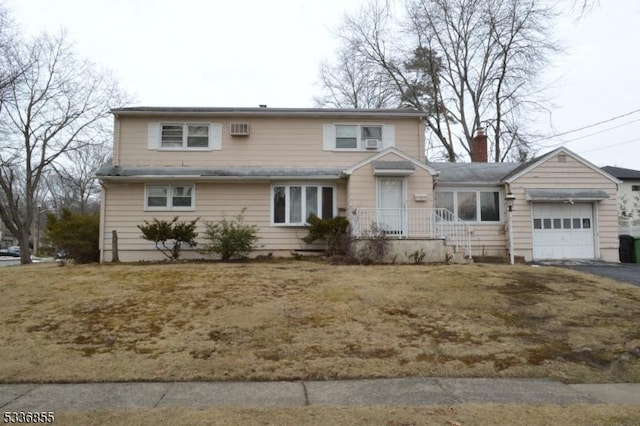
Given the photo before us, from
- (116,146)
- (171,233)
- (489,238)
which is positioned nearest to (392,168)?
(489,238)

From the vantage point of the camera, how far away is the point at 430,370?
237 inches

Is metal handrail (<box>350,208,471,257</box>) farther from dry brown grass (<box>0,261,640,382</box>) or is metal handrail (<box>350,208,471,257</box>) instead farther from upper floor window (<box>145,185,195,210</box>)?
upper floor window (<box>145,185,195,210</box>)

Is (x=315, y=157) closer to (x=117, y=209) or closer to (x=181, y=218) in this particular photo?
(x=181, y=218)

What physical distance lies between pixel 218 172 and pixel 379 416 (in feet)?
42.2

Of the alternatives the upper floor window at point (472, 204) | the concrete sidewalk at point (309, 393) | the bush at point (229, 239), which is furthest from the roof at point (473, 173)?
the concrete sidewalk at point (309, 393)

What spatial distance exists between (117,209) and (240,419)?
1364cm

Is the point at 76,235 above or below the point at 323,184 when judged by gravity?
below

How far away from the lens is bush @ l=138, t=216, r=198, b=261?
14.6 m

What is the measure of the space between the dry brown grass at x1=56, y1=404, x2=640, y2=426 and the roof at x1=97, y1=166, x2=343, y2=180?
11854 mm

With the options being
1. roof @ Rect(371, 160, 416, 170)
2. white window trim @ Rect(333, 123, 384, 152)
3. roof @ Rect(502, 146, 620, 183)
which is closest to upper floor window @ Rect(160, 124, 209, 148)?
white window trim @ Rect(333, 123, 384, 152)

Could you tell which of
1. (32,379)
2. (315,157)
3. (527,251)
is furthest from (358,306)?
(527,251)

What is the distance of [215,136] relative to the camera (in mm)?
16906

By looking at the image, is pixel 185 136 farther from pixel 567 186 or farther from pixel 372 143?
pixel 567 186

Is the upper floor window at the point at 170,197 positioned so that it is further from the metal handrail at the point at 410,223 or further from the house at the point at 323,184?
the metal handrail at the point at 410,223
